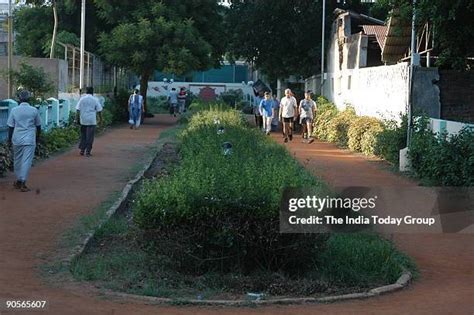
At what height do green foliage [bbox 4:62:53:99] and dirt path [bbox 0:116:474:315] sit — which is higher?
green foliage [bbox 4:62:53:99]

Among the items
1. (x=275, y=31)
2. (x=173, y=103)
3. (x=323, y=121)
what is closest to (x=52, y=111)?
(x=323, y=121)

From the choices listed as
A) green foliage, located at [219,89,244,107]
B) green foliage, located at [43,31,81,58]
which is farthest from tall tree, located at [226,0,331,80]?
green foliage, located at [219,89,244,107]

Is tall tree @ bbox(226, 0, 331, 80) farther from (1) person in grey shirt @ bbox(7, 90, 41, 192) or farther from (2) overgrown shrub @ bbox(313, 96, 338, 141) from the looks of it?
(1) person in grey shirt @ bbox(7, 90, 41, 192)

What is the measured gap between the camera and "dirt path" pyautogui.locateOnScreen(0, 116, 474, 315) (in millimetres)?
6164

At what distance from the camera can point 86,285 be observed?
676cm

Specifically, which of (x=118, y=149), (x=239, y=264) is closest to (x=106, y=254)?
(x=239, y=264)

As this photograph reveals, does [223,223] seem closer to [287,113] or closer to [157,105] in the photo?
[287,113]

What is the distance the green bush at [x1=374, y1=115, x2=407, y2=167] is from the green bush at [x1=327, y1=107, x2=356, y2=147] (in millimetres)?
4267

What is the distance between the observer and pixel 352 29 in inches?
1235

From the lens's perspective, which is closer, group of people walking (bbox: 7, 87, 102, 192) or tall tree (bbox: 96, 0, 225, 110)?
group of people walking (bbox: 7, 87, 102, 192)

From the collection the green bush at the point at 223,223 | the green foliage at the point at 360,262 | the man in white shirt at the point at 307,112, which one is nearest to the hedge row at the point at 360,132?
the man in white shirt at the point at 307,112

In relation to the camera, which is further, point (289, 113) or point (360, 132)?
point (289, 113)

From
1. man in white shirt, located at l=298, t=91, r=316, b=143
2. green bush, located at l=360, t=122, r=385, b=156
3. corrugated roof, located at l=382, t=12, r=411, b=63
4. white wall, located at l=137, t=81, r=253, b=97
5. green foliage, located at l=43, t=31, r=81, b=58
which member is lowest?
green bush, located at l=360, t=122, r=385, b=156

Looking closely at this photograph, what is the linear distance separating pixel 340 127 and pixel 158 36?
1042 centimetres
